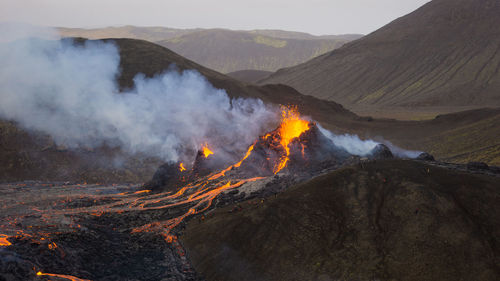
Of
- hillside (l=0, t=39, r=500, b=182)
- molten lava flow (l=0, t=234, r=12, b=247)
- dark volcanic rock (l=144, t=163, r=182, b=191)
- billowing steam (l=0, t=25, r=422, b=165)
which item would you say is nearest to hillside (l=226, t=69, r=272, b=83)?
hillside (l=0, t=39, r=500, b=182)

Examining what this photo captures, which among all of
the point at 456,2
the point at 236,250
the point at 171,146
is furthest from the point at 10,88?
the point at 456,2

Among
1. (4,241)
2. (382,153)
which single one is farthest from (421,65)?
(4,241)

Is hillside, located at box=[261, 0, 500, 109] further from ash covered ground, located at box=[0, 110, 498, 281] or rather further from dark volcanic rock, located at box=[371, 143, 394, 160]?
ash covered ground, located at box=[0, 110, 498, 281]

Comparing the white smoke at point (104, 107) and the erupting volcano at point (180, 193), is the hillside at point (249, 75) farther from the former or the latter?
the erupting volcano at point (180, 193)

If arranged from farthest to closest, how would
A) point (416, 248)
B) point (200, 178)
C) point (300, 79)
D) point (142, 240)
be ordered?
point (300, 79)
point (200, 178)
point (142, 240)
point (416, 248)

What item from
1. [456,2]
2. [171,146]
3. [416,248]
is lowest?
[171,146]

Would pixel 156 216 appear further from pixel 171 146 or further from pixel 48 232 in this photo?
pixel 171 146

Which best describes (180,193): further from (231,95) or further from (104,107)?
(231,95)
